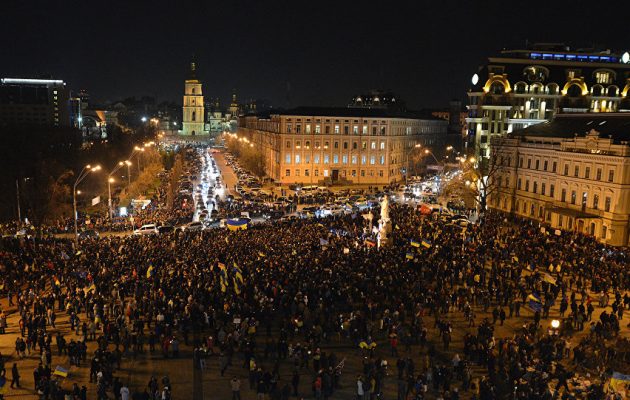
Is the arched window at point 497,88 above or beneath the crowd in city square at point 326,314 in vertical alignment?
above

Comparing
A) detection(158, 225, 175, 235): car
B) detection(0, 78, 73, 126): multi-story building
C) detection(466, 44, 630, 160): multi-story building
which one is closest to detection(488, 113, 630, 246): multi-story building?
detection(466, 44, 630, 160): multi-story building

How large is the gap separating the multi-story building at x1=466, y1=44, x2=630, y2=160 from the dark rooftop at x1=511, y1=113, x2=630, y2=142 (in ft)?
56.5

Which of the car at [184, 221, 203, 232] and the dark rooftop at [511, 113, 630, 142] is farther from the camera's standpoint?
the car at [184, 221, 203, 232]

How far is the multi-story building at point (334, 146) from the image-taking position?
283 feet

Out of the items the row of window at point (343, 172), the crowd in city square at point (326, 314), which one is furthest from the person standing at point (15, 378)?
the row of window at point (343, 172)

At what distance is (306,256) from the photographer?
106ft

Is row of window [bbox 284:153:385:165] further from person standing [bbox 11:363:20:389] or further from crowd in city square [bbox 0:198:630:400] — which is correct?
person standing [bbox 11:363:20:389]

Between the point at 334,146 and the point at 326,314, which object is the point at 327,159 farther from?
the point at 326,314

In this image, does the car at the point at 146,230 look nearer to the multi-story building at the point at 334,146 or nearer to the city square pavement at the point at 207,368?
the city square pavement at the point at 207,368

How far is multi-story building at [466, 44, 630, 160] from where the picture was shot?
7388 cm

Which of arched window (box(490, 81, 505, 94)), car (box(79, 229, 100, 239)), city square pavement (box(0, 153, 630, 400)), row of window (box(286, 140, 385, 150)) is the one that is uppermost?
arched window (box(490, 81, 505, 94))

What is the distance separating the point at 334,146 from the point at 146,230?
157ft

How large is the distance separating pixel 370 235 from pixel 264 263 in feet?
41.8

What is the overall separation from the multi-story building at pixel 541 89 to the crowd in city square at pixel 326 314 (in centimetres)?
4144
